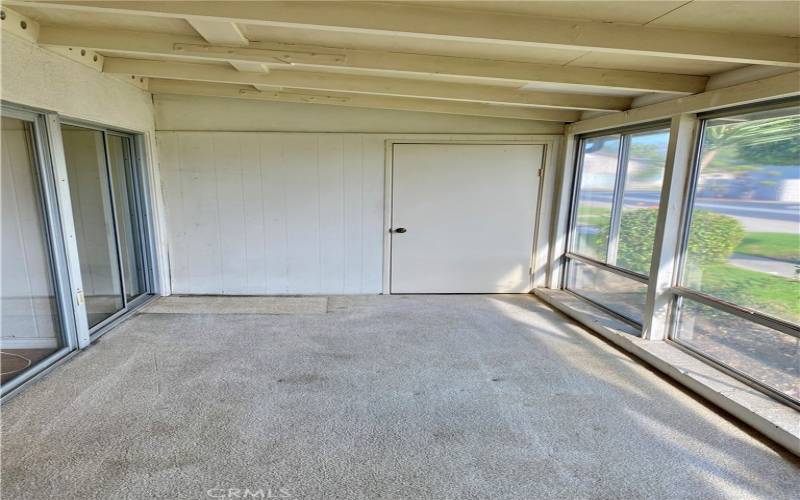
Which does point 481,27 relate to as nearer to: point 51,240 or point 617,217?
point 617,217

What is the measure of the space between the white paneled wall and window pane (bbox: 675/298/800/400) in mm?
3011

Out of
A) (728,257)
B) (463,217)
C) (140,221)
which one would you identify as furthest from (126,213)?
(728,257)

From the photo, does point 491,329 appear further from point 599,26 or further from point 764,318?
point 599,26

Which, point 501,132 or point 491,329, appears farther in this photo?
point 501,132

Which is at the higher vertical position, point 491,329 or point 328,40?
point 328,40

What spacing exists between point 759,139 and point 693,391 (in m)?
1.70

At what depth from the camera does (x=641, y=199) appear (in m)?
3.46

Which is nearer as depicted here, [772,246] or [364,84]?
[772,246]

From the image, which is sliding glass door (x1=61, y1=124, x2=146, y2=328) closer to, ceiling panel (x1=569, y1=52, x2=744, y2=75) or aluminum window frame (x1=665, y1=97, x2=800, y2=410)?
ceiling panel (x1=569, y1=52, x2=744, y2=75)

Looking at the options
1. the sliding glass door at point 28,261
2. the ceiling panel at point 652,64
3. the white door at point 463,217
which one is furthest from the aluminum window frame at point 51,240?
the ceiling panel at point 652,64

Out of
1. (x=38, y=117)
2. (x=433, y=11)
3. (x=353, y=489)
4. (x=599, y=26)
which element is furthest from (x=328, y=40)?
(x=353, y=489)

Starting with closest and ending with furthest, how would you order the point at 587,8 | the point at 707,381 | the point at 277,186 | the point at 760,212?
the point at 587,8, the point at 760,212, the point at 707,381, the point at 277,186

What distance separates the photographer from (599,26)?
1.91 metres

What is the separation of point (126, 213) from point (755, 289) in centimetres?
532
